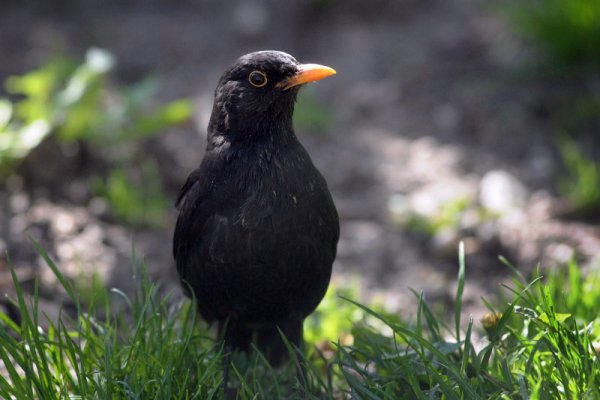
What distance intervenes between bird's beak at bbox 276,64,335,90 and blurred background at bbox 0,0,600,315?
1317 millimetres

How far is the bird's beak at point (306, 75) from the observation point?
128 inches

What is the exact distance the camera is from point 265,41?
7.38 m

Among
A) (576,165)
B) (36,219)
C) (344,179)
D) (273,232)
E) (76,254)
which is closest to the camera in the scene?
(273,232)

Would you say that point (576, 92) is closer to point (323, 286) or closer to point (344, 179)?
point (344, 179)

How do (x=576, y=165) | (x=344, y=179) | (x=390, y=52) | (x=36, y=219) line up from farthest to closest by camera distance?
(x=390, y=52)
(x=344, y=179)
(x=576, y=165)
(x=36, y=219)

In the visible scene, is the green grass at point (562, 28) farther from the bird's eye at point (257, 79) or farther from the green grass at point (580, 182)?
the bird's eye at point (257, 79)

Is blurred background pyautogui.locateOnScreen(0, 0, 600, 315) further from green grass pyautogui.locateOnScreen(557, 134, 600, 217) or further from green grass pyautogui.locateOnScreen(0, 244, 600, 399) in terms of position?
green grass pyautogui.locateOnScreen(0, 244, 600, 399)

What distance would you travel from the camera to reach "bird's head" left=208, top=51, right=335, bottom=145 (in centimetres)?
332

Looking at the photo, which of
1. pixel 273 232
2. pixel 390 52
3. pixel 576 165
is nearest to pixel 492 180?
pixel 576 165

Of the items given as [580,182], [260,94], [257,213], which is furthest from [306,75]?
[580,182]

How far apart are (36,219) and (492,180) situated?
9.63ft

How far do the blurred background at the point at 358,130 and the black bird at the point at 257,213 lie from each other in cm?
78

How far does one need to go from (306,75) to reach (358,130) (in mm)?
3079

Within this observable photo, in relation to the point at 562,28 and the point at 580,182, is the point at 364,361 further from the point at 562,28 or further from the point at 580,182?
the point at 562,28
